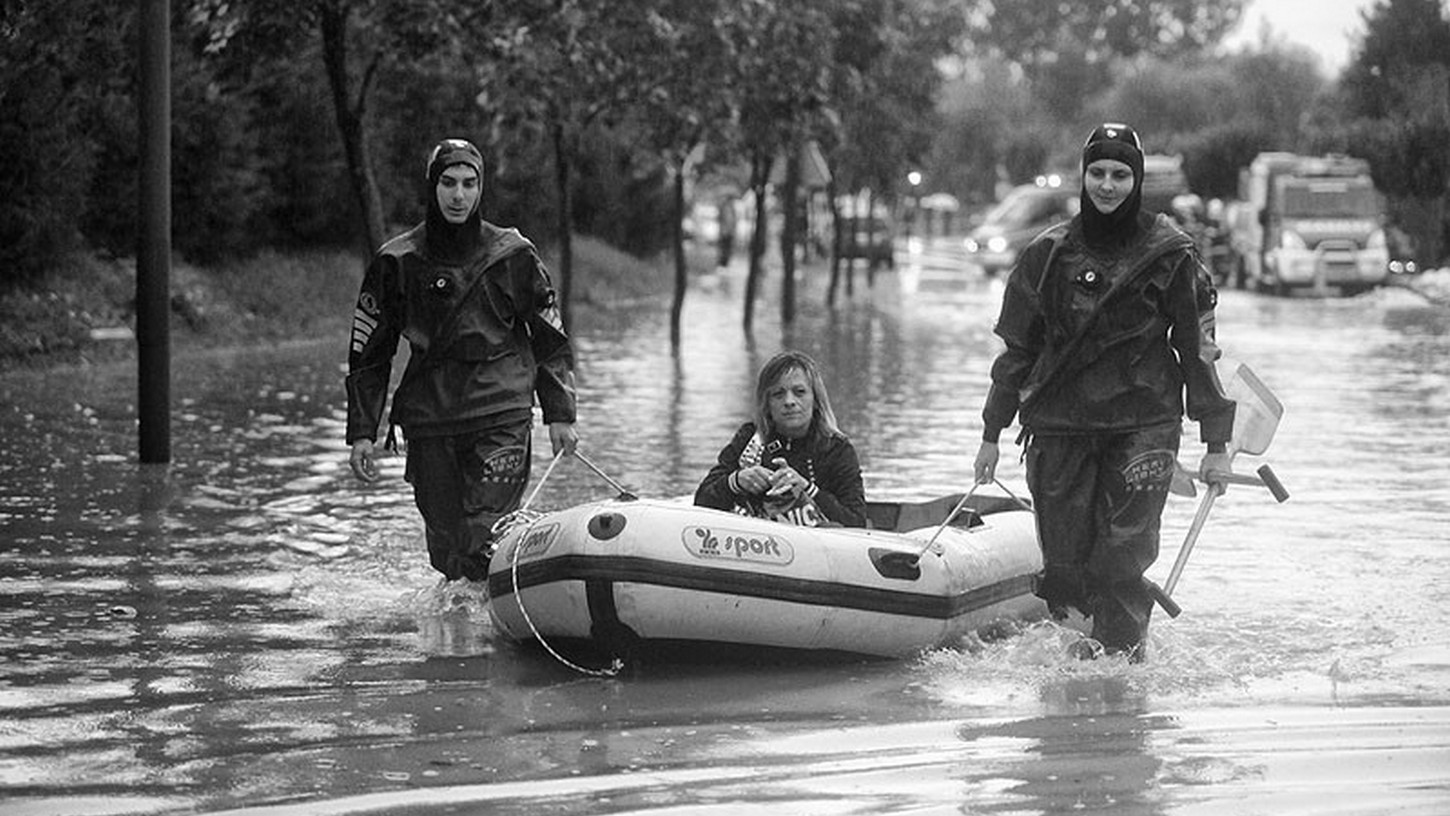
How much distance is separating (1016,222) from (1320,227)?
1548 cm

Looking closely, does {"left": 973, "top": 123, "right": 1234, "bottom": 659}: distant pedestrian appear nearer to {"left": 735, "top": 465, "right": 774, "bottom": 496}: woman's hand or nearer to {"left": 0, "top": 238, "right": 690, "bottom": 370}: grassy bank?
{"left": 735, "top": 465, "right": 774, "bottom": 496}: woman's hand

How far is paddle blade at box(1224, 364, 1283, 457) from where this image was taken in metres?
10.1

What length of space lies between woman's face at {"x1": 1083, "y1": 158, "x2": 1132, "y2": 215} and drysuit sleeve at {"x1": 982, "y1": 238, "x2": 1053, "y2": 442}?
9.1 inches

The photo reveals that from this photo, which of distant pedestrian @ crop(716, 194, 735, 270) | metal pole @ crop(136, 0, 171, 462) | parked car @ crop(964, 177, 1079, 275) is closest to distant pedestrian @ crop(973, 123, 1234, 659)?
metal pole @ crop(136, 0, 171, 462)

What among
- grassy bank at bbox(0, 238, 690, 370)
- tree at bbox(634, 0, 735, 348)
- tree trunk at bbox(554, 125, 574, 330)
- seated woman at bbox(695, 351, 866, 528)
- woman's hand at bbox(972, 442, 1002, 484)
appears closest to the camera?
woman's hand at bbox(972, 442, 1002, 484)

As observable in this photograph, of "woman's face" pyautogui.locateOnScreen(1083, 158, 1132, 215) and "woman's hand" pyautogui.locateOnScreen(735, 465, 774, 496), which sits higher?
"woman's face" pyautogui.locateOnScreen(1083, 158, 1132, 215)

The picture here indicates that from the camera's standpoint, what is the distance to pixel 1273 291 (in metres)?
52.2

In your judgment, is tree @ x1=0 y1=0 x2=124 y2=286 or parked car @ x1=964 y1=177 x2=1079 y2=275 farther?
parked car @ x1=964 y1=177 x2=1079 y2=275

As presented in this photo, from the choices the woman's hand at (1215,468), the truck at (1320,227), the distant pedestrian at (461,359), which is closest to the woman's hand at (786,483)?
the distant pedestrian at (461,359)

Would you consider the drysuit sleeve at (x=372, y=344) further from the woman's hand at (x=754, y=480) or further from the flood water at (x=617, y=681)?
the woman's hand at (x=754, y=480)

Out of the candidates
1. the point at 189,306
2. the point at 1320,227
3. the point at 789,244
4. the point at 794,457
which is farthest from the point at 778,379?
the point at 1320,227

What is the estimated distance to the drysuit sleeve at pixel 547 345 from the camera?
1011 cm

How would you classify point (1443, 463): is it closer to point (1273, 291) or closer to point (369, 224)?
point (369, 224)

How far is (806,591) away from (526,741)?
1492mm
